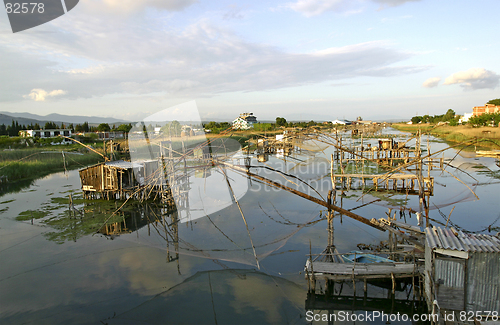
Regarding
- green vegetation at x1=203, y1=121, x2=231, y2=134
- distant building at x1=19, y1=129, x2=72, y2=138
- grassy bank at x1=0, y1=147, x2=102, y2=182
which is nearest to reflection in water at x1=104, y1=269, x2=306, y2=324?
grassy bank at x1=0, y1=147, x2=102, y2=182

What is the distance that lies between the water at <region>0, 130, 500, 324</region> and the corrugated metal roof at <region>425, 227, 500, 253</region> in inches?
81.0

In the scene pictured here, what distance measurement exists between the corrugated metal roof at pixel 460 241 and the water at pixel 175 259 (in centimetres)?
206

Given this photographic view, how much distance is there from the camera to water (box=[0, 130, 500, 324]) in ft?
21.3

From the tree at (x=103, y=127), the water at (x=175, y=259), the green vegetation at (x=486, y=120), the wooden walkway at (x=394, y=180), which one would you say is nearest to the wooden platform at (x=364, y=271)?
the water at (x=175, y=259)

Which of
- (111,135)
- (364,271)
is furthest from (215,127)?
(364,271)

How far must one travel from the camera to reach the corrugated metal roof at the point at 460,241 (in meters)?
4.98

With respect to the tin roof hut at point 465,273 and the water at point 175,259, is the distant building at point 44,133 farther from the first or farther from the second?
the tin roof hut at point 465,273

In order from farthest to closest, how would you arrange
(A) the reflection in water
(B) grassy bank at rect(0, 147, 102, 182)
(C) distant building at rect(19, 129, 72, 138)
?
1. (C) distant building at rect(19, 129, 72, 138)
2. (B) grassy bank at rect(0, 147, 102, 182)
3. (A) the reflection in water

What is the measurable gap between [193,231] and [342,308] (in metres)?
6.03

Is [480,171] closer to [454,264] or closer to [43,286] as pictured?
[454,264]

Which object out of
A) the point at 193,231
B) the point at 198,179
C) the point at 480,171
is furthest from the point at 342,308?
the point at 480,171

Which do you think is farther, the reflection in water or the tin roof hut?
the reflection in water

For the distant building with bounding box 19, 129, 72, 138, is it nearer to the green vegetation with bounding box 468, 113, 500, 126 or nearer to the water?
the water

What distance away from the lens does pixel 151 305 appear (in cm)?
666
